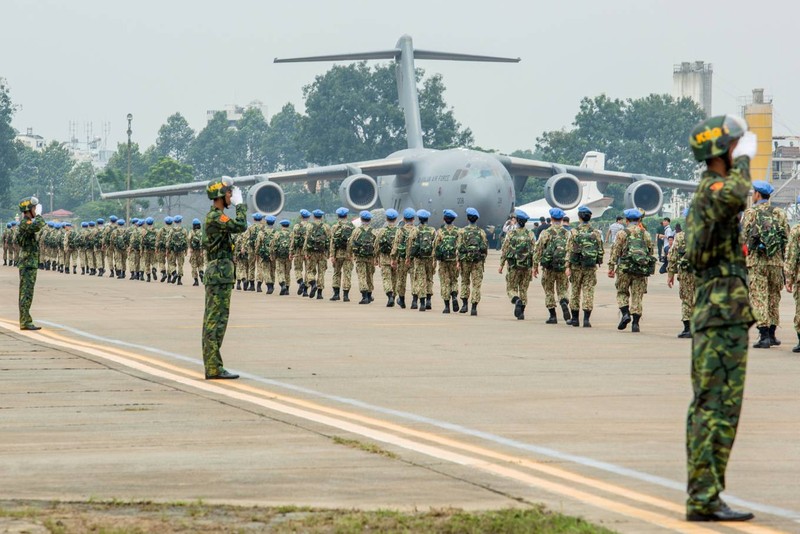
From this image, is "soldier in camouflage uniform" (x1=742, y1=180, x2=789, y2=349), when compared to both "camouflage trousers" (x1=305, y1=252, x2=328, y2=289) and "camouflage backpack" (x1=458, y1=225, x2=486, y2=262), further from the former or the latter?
"camouflage trousers" (x1=305, y1=252, x2=328, y2=289)

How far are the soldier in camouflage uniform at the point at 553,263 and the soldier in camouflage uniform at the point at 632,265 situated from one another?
149 centimetres

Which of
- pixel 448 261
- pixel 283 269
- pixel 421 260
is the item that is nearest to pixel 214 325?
pixel 448 261

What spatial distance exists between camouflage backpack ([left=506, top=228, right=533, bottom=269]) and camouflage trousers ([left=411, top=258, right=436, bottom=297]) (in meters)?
3.36

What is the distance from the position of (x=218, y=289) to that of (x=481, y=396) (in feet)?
9.39

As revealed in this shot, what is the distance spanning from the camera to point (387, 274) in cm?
2866

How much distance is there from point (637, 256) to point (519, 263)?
3.29 metres

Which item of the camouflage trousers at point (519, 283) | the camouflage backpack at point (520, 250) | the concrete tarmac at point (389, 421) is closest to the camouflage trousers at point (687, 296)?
the concrete tarmac at point (389, 421)

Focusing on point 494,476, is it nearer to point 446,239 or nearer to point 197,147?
point 446,239

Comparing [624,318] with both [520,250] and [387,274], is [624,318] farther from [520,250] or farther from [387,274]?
[387,274]

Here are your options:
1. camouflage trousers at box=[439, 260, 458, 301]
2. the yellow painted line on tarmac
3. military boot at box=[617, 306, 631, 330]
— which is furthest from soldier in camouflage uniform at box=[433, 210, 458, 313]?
the yellow painted line on tarmac

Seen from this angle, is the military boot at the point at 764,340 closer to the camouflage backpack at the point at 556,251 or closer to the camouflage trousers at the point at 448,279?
the camouflage backpack at the point at 556,251

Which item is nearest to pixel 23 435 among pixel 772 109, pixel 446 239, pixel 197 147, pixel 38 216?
pixel 38 216

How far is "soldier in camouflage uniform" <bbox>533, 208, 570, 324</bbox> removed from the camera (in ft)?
74.9

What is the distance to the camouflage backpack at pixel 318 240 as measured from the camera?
3155cm
